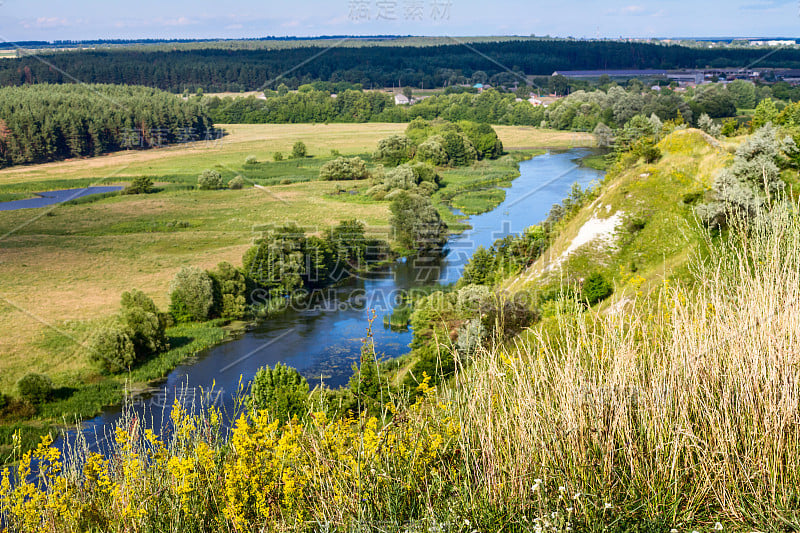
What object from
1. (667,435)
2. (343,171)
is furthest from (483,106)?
(667,435)

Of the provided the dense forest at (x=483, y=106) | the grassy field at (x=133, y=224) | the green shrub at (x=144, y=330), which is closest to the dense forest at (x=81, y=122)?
the grassy field at (x=133, y=224)

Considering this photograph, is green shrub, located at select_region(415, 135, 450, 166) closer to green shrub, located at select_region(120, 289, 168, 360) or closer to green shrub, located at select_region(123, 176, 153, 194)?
green shrub, located at select_region(123, 176, 153, 194)

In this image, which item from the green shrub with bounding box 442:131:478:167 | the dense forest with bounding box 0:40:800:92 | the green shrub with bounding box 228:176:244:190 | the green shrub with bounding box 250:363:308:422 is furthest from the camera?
the dense forest with bounding box 0:40:800:92

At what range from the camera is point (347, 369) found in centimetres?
1877

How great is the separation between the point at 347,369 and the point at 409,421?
48.0 ft

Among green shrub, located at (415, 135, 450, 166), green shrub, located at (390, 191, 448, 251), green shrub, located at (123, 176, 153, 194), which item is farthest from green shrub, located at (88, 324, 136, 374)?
green shrub, located at (415, 135, 450, 166)

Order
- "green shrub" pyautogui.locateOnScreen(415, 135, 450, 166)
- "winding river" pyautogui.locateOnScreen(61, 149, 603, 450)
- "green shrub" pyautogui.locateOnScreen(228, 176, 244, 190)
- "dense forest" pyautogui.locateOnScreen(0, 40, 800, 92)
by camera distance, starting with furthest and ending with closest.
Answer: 1. "dense forest" pyautogui.locateOnScreen(0, 40, 800, 92)
2. "green shrub" pyautogui.locateOnScreen(415, 135, 450, 166)
3. "green shrub" pyautogui.locateOnScreen(228, 176, 244, 190)
4. "winding river" pyautogui.locateOnScreen(61, 149, 603, 450)

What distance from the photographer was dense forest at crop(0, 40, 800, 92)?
84812mm

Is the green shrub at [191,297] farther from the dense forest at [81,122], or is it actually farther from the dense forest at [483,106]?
the dense forest at [483,106]

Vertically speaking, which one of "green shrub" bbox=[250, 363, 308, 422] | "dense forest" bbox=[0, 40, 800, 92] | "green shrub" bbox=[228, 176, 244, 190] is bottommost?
"green shrub" bbox=[228, 176, 244, 190]

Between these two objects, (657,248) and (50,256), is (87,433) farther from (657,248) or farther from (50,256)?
(50,256)

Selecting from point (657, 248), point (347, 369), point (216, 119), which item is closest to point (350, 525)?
point (657, 248)

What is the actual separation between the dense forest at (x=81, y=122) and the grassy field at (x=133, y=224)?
151 cm

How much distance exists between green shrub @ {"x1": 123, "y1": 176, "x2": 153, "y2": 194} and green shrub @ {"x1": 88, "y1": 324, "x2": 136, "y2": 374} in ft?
96.4
